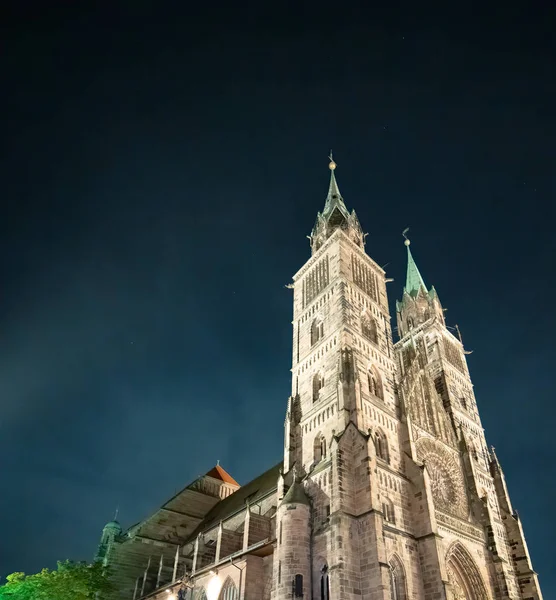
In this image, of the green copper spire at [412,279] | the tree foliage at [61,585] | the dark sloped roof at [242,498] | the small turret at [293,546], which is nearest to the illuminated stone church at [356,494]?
the small turret at [293,546]

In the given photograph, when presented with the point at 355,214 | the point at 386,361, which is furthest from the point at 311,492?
the point at 355,214

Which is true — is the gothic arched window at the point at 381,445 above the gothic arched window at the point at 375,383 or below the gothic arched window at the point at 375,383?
below

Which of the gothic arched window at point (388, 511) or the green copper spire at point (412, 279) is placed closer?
the gothic arched window at point (388, 511)

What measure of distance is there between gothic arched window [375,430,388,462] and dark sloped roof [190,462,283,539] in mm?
10910

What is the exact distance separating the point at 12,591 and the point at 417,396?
101ft

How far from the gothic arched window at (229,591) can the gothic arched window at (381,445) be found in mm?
11320

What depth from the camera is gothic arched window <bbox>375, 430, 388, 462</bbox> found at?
28.3m

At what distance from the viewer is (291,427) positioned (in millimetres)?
31844

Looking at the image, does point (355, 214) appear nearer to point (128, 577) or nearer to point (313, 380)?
point (313, 380)

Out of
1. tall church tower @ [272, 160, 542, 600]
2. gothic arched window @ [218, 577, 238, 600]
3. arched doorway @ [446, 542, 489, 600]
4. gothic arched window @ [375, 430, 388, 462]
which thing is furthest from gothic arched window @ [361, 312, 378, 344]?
gothic arched window @ [218, 577, 238, 600]

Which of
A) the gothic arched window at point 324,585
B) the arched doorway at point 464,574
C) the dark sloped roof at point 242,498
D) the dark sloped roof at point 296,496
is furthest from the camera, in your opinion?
the dark sloped roof at point 242,498

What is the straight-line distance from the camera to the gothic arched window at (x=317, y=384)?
32406mm

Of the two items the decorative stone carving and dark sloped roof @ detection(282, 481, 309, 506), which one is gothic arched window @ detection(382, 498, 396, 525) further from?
the decorative stone carving

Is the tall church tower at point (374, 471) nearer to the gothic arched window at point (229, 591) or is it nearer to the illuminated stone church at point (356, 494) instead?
the illuminated stone church at point (356, 494)
